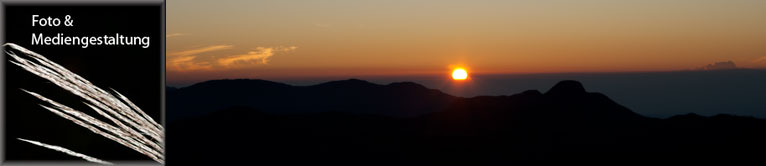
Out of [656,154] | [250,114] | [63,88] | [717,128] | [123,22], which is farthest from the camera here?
[250,114]

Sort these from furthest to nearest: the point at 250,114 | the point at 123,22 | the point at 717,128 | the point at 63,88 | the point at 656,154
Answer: the point at 250,114
the point at 717,128
the point at 656,154
the point at 123,22
the point at 63,88

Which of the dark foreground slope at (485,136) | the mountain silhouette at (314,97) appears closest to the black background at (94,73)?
the dark foreground slope at (485,136)

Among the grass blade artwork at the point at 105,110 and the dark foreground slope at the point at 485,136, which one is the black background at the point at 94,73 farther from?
the dark foreground slope at the point at 485,136

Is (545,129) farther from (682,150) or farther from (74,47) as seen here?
(74,47)

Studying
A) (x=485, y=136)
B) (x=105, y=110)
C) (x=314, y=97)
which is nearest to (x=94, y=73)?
(x=105, y=110)

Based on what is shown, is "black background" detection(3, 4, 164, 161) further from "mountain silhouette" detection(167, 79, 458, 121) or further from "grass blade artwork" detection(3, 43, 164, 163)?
"mountain silhouette" detection(167, 79, 458, 121)

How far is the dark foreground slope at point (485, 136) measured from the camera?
158 feet

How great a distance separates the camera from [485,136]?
5409 centimetres

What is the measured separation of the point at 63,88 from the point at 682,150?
4581cm

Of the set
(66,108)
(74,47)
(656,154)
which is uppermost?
(74,47)

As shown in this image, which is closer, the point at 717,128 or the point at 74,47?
the point at 74,47

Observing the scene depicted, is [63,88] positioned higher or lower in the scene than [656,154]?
higher

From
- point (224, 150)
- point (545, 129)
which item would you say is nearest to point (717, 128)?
point (545, 129)

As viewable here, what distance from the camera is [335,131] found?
180 ft
